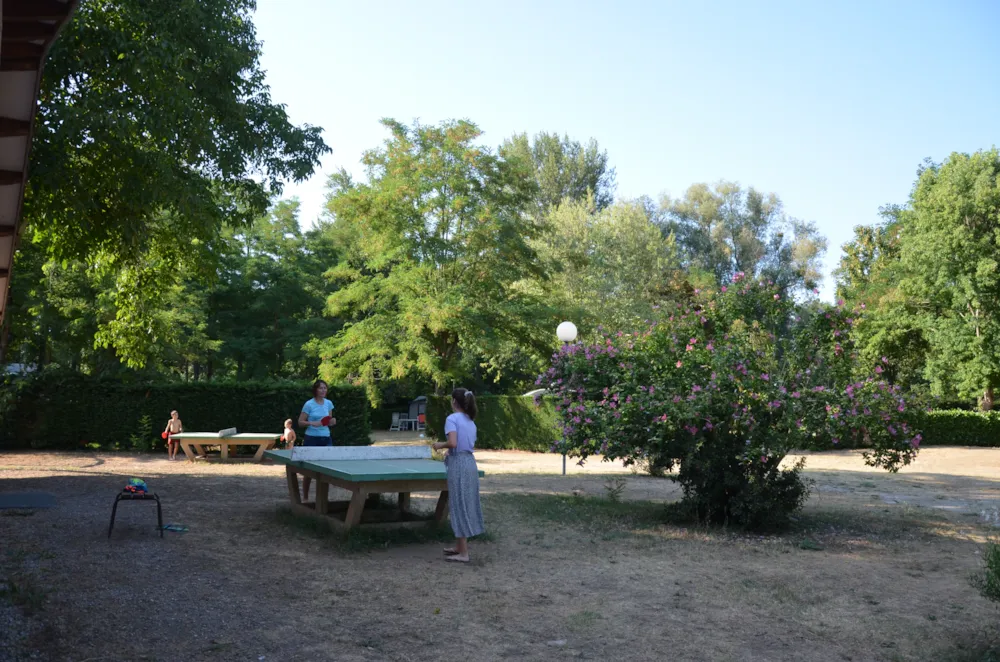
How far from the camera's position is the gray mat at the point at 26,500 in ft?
31.0

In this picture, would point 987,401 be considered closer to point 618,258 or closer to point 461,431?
point 618,258

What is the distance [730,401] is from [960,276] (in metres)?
30.1

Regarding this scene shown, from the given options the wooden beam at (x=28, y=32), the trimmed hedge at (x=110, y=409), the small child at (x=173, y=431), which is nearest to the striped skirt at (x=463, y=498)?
the wooden beam at (x=28, y=32)

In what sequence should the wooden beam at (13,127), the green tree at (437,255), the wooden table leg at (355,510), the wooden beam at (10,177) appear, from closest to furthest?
the wooden beam at (13,127) < the wooden beam at (10,177) < the wooden table leg at (355,510) < the green tree at (437,255)

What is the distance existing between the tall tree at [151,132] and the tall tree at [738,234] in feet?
128

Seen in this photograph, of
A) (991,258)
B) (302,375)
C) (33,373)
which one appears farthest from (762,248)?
(33,373)

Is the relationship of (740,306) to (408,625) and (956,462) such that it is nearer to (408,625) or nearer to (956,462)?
(408,625)

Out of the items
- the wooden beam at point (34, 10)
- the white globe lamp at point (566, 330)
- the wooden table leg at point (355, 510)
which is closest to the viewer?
the wooden beam at point (34, 10)

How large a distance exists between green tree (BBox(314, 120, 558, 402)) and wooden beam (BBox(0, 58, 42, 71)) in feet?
63.3

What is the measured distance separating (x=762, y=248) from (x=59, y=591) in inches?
1975

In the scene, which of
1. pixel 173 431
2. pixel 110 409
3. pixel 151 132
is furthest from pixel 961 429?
pixel 151 132

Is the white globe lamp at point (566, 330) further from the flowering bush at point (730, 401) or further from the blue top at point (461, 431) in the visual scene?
the blue top at point (461, 431)

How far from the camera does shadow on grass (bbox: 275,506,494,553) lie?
7.65 meters

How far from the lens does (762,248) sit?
168 feet
